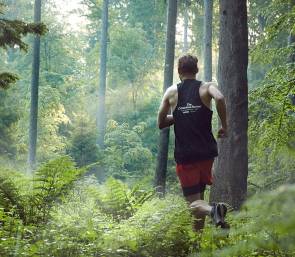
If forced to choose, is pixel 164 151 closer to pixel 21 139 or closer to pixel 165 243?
pixel 165 243

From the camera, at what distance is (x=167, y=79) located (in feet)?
48.5

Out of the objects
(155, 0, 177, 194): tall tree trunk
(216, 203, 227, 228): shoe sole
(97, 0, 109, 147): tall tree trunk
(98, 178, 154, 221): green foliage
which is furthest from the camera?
(97, 0, 109, 147): tall tree trunk

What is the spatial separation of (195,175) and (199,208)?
503 millimetres

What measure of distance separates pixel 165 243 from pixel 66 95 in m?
30.8

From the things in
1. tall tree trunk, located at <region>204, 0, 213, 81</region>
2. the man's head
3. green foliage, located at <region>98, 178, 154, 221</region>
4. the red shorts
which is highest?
tall tree trunk, located at <region>204, 0, 213, 81</region>

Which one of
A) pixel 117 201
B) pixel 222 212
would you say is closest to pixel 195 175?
pixel 222 212

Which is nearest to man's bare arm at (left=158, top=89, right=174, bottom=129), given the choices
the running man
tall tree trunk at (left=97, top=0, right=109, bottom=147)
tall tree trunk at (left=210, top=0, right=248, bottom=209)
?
the running man

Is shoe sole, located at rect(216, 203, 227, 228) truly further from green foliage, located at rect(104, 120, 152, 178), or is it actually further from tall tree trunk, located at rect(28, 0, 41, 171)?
green foliage, located at rect(104, 120, 152, 178)

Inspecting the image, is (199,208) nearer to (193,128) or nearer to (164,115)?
(193,128)

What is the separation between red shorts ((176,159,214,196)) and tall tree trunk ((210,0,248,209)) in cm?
253

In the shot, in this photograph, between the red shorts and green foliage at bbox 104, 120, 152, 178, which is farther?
green foliage at bbox 104, 120, 152, 178

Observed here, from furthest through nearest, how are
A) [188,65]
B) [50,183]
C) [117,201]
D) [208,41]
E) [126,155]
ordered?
[126,155], [208,41], [117,201], [50,183], [188,65]

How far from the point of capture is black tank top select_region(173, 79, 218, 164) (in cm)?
524

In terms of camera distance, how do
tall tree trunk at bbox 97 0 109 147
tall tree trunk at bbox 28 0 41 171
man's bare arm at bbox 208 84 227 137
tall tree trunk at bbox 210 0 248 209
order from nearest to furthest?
man's bare arm at bbox 208 84 227 137 → tall tree trunk at bbox 210 0 248 209 → tall tree trunk at bbox 28 0 41 171 → tall tree trunk at bbox 97 0 109 147
